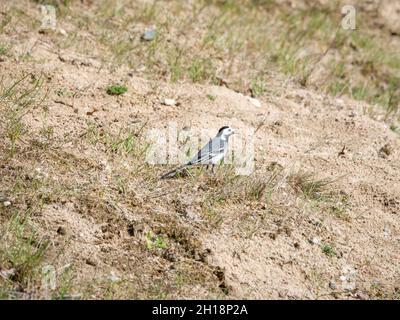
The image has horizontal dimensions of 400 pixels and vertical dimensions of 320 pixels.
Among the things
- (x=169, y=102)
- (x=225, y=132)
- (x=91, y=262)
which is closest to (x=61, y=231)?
(x=91, y=262)

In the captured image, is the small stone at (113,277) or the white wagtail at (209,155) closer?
the small stone at (113,277)

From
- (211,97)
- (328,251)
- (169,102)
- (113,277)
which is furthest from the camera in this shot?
(211,97)

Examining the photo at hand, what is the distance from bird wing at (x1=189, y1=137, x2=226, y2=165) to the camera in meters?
6.70

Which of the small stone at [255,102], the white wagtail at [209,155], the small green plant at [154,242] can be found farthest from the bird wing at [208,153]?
the small stone at [255,102]

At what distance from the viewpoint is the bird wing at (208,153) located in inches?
264

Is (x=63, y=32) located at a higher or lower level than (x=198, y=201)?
higher

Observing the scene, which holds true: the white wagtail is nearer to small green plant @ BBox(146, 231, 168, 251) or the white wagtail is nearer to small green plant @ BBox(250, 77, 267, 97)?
small green plant @ BBox(146, 231, 168, 251)

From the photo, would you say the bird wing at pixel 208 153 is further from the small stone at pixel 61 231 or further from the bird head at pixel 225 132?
the small stone at pixel 61 231

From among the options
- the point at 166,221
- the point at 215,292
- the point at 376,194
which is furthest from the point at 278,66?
the point at 215,292

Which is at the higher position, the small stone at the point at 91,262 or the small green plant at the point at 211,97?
the small green plant at the point at 211,97

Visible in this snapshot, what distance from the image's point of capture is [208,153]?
22.1 ft

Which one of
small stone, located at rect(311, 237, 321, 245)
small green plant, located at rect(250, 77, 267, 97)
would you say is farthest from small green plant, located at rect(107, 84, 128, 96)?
small stone, located at rect(311, 237, 321, 245)

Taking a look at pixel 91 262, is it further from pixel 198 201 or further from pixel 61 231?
pixel 198 201
